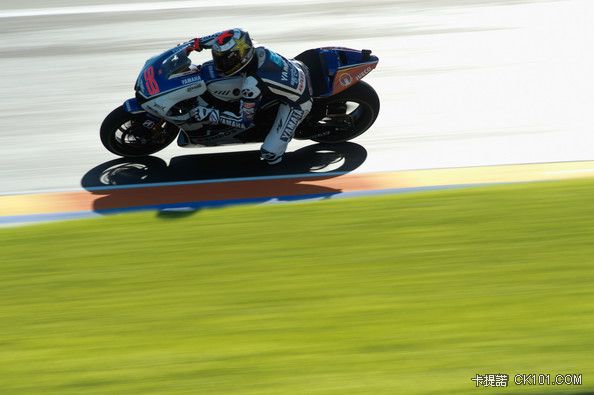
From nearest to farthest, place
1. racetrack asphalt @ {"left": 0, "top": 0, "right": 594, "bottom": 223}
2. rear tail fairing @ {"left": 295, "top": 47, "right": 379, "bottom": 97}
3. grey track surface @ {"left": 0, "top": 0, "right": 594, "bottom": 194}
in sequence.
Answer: rear tail fairing @ {"left": 295, "top": 47, "right": 379, "bottom": 97}, racetrack asphalt @ {"left": 0, "top": 0, "right": 594, "bottom": 223}, grey track surface @ {"left": 0, "top": 0, "right": 594, "bottom": 194}

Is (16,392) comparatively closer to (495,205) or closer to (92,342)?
(92,342)

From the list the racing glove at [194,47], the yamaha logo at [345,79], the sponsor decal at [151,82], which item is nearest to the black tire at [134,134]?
the sponsor decal at [151,82]

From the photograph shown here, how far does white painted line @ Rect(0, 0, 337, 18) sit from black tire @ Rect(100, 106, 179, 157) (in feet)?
16.4

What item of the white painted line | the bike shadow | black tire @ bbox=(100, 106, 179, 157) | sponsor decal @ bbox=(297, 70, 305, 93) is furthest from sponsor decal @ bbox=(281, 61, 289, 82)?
the white painted line

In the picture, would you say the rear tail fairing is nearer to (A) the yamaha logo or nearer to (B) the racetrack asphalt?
(A) the yamaha logo

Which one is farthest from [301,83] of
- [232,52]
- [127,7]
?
[127,7]

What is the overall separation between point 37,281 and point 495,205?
4.14m

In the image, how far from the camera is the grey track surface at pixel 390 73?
10.1 meters

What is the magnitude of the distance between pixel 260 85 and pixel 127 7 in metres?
5.81

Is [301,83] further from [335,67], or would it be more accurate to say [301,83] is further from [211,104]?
[211,104]

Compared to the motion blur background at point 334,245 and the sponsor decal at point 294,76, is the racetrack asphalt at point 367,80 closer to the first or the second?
the motion blur background at point 334,245

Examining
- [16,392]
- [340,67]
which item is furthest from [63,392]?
[340,67]

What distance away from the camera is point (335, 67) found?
9883 millimetres

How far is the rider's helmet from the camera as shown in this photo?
30.0ft
